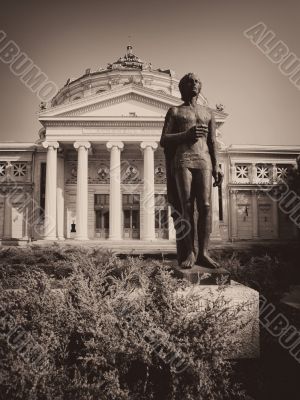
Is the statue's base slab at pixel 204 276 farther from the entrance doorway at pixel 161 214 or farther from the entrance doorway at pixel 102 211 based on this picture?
the entrance doorway at pixel 102 211

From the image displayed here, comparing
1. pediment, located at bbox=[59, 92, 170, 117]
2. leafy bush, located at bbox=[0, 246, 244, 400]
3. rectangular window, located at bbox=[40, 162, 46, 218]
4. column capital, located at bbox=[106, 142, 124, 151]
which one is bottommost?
leafy bush, located at bbox=[0, 246, 244, 400]

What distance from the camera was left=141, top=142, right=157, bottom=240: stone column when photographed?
32156mm

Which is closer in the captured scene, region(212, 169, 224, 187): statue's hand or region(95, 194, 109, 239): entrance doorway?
region(212, 169, 224, 187): statue's hand

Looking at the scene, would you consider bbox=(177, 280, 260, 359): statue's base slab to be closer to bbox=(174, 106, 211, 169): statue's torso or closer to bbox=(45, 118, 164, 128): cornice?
bbox=(174, 106, 211, 169): statue's torso

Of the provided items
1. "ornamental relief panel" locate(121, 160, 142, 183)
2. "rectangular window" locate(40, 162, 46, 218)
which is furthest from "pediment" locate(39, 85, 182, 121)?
"rectangular window" locate(40, 162, 46, 218)

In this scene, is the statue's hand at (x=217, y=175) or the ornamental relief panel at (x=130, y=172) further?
the ornamental relief panel at (x=130, y=172)

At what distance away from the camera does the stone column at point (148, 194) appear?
32.2 meters

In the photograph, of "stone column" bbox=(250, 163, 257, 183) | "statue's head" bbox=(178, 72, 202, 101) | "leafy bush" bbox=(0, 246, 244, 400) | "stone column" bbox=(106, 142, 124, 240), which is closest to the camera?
"leafy bush" bbox=(0, 246, 244, 400)

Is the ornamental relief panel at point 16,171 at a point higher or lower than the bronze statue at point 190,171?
higher

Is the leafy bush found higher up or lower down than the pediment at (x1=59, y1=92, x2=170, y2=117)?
lower down

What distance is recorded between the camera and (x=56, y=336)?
362 cm

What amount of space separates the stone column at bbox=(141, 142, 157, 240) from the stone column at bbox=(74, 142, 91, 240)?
533 cm

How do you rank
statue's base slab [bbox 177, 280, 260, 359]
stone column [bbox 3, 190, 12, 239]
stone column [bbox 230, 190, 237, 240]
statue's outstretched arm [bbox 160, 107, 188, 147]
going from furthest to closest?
stone column [bbox 230, 190, 237, 240]
stone column [bbox 3, 190, 12, 239]
statue's outstretched arm [bbox 160, 107, 188, 147]
statue's base slab [bbox 177, 280, 260, 359]

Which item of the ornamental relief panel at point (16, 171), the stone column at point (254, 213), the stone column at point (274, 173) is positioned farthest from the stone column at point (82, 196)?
the stone column at point (274, 173)
